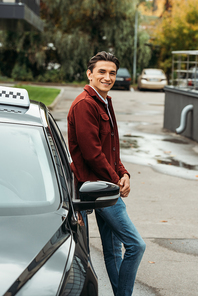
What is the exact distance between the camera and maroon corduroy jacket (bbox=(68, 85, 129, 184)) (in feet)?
9.05

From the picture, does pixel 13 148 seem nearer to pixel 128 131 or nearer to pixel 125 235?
pixel 125 235

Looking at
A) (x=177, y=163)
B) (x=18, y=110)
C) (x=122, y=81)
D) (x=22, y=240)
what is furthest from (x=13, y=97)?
(x=122, y=81)

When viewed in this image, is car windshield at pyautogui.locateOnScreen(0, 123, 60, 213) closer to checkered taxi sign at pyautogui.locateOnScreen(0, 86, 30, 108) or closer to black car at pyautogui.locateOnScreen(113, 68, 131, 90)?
checkered taxi sign at pyautogui.locateOnScreen(0, 86, 30, 108)

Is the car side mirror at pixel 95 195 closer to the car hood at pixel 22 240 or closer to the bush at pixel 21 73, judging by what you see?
the car hood at pixel 22 240

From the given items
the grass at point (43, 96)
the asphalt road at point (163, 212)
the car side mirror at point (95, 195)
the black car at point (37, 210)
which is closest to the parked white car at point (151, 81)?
the grass at point (43, 96)

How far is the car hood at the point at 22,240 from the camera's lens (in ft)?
6.37

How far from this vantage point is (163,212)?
229 inches

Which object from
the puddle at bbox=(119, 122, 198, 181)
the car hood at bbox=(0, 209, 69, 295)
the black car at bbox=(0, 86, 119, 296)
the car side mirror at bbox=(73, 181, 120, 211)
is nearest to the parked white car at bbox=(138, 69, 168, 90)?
the puddle at bbox=(119, 122, 198, 181)

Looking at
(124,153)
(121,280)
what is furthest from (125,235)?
(124,153)

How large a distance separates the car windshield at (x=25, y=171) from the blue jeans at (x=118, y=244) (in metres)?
0.49

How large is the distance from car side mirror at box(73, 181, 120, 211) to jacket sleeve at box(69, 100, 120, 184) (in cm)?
24

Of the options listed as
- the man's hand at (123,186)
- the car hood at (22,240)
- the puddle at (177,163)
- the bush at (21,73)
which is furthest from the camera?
the bush at (21,73)

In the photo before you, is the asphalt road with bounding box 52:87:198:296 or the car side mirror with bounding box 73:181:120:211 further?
the asphalt road with bounding box 52:87:198:296

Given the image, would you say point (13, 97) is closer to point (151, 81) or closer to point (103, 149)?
point (103, 149)
